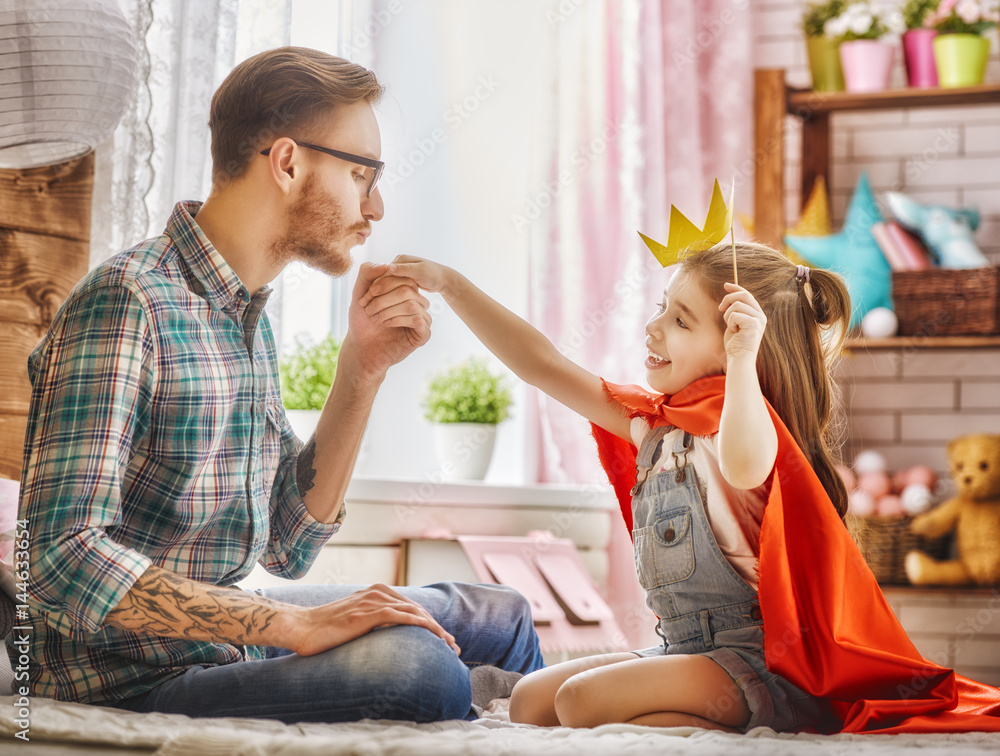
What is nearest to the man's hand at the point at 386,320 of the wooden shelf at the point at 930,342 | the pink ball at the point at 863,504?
the wooden shelf at the point at 930,342

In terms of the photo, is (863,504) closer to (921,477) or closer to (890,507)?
(890,507)

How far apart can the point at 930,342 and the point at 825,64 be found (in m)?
0.94

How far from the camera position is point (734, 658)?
48.1 inches

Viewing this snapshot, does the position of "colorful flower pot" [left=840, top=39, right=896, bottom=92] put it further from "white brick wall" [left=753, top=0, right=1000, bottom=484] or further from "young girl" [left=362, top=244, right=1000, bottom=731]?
"young girl" [left=362, top=244, right=1000, bottom=731]

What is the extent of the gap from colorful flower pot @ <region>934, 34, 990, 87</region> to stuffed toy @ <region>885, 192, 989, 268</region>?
1.22 ft

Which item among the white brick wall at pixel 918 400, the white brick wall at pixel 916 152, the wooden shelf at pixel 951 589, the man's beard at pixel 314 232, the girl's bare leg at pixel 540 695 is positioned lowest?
the wooden shelf at pixel 951 589

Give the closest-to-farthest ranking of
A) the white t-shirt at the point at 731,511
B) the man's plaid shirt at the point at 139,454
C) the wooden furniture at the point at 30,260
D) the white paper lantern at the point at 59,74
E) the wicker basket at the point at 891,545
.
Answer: the man's plaid shirt at the point at 139,454, the white t-shirt at the point at 731,511, the white paper lantern at the point at 59,74, the wooden furniture at the point at 30,260, the wicker basket at the point at 891,545

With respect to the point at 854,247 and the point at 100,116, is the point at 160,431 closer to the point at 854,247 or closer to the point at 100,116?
the point at 100,116

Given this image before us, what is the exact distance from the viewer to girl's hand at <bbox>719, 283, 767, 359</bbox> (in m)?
1.20

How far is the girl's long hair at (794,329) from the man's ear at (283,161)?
61cm

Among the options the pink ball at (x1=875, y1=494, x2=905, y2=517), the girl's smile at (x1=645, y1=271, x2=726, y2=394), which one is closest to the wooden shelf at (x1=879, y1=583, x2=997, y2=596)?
the pink ball at (x1=875, y1=494, x2=905, y2=517)

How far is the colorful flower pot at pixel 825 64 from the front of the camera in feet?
9.46

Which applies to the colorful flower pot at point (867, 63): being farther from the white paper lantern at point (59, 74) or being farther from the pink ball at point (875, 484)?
the white paper lantern at point (59, 74)

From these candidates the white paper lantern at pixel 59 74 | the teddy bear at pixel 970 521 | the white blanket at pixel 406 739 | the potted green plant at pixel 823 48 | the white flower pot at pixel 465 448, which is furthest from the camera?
the potted green plant at pixel 823 48
